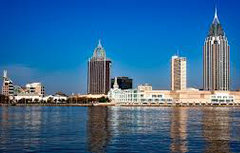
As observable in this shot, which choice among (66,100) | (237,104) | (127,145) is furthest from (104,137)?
(66,100)

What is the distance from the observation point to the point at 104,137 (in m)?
26.4

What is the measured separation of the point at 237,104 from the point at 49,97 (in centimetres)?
9094

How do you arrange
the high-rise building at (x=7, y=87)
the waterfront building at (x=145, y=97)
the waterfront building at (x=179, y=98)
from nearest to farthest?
the waterfront building at (x=145, y=97), the waterfront building at (x=179, y=98), the high-rise building at (x=7, y=87)

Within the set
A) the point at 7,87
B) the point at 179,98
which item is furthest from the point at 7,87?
the point at 179,98

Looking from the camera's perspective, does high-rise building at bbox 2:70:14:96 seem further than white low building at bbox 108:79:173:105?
Yes

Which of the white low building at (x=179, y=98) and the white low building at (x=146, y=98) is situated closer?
the white low building at (x=146, y=98)

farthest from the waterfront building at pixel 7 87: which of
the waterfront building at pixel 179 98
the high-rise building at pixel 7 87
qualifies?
the waterfront building at pixel 179 98

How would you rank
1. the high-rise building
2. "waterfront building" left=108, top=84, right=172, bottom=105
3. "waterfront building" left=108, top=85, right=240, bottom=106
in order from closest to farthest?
"waterfront building" left=108, top=84, right=172, bottom=105, "waterfront building" left=108, top=85, right=240, bottom=106, the high-rise building

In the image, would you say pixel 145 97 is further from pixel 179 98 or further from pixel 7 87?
pixel 7 87

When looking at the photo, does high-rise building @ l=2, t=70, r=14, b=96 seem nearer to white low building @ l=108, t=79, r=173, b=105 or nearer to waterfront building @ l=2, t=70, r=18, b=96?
waterfront building @ l=2, t=70, r=18, b=96

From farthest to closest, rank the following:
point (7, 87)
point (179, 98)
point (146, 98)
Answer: point (7, 87), point (179, 98), point (146, 98)

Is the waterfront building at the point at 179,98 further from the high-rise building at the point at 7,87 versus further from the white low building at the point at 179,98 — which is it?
the high-rise building at the point at 7,87

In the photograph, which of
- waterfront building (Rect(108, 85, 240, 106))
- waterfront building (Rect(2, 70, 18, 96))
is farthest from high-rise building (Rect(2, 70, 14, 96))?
waterfront building (Rect(108, 85, 240, 106))

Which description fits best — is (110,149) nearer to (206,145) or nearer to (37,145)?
(37,145)
